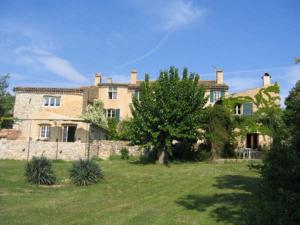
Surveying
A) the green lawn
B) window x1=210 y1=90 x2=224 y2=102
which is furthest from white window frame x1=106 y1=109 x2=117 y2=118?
the green lawn

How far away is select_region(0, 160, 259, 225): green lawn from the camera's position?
31.5 ft

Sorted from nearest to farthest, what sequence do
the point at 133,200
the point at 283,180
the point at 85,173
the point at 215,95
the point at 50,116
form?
the point at 283,180
the point at 133,200
the point at 85,173
the point at 50,116
the point at 215,95

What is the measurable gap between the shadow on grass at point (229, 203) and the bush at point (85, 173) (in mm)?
5689

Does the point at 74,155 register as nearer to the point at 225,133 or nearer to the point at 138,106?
the point at 138,106

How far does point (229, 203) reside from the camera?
11.3m

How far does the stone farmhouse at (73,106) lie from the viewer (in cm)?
3472

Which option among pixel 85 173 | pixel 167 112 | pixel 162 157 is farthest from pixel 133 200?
pixel 162 157

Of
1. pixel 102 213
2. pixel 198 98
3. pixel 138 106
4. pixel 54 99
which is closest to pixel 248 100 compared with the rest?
pixel 198 98

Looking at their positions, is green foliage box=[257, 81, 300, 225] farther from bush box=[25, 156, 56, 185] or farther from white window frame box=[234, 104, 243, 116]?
white window frame box=[234, 104, 243, 116]

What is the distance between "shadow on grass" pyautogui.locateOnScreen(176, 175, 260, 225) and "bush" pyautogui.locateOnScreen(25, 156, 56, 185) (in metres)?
7.32

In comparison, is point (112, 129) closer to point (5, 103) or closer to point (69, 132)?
point (69, 132)

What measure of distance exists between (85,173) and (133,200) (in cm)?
486

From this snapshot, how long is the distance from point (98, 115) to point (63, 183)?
22.1m

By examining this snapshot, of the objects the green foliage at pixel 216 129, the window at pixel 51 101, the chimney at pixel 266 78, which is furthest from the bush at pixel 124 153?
the chimney at pixel 266 78
